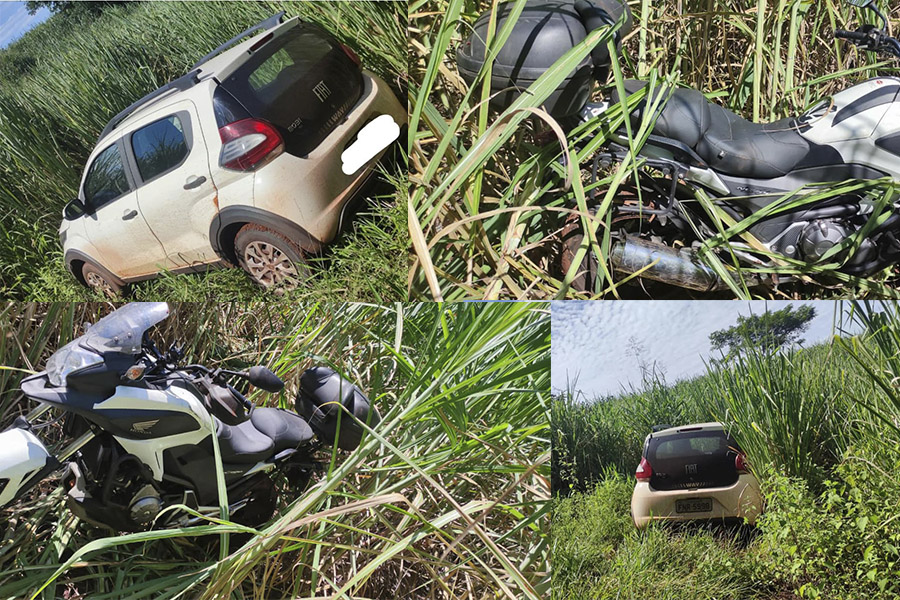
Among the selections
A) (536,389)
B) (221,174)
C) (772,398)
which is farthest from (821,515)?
(221,174)

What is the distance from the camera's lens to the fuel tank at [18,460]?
1096 millimetres

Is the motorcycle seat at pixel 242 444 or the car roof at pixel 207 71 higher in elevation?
the car roof at pixel 207 71

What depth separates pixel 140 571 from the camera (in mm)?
1326

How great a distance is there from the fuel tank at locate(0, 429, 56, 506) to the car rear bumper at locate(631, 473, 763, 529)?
1125 mm

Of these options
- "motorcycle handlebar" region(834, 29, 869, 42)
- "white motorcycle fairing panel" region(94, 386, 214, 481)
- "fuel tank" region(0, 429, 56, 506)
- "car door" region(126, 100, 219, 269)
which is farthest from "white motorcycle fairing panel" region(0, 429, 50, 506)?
"motorcycle handlebar" region(834, 29, 869, 42)

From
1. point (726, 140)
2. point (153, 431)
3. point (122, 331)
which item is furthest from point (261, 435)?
point (726, 140)

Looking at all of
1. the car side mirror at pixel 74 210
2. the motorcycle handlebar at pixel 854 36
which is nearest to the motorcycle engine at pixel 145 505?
the car side mirror at pixel 74 210

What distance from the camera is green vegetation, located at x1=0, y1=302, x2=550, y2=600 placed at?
1.29m

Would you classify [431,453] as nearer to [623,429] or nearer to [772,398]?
[623,429]

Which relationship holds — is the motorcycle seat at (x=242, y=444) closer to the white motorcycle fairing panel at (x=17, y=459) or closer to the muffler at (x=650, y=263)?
the white motorcycle fairing panel at (x=17, y=459)

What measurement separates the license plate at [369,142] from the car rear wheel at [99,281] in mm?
573

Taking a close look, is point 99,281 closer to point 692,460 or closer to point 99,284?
point 99,284

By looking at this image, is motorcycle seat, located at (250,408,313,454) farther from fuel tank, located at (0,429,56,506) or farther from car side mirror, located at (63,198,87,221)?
car side mirror, located at (63,198,87,221)

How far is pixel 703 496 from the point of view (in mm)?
1308
